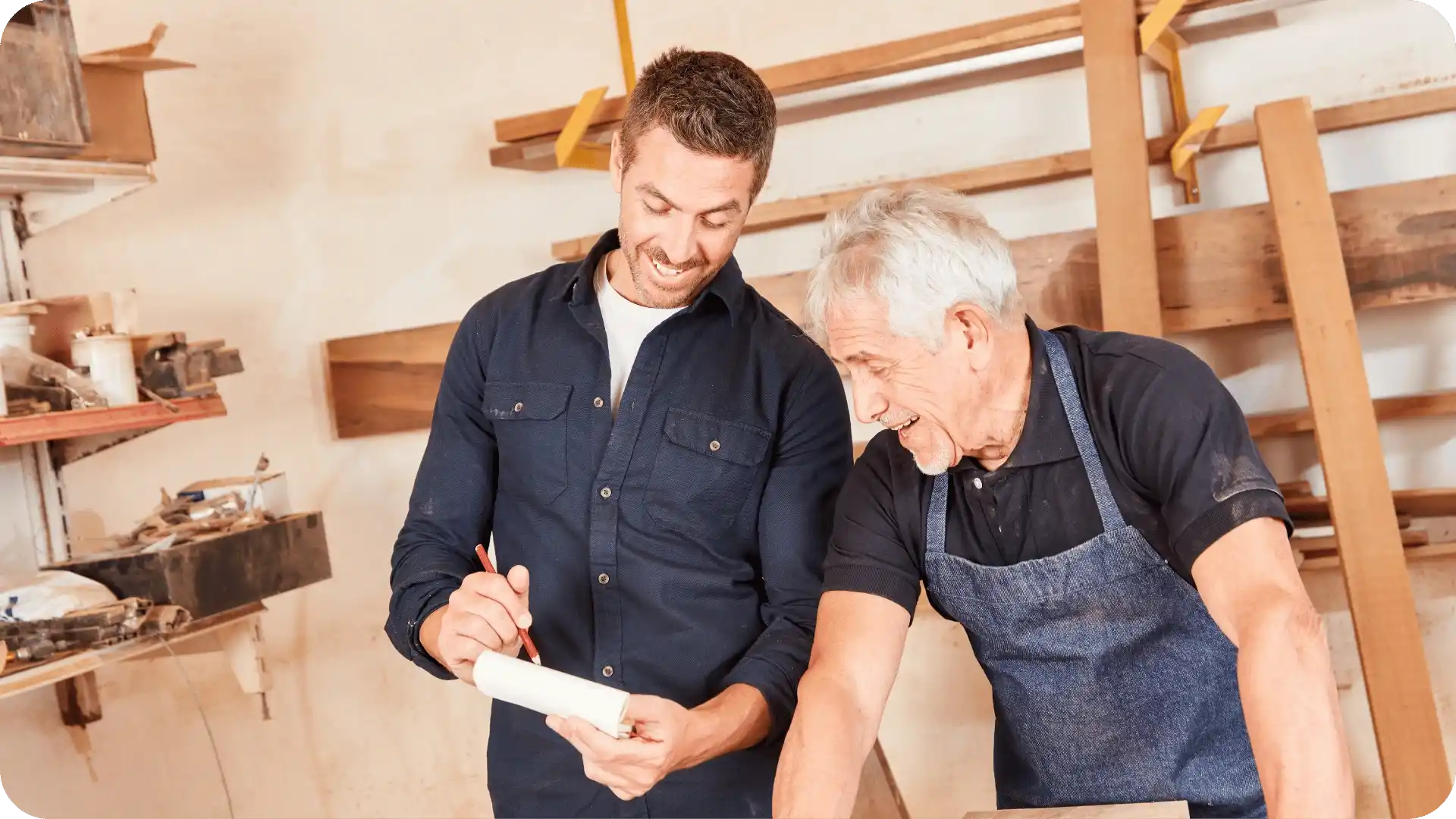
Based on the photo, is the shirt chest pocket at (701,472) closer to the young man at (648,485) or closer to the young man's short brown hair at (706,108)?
the young man at (648,485)

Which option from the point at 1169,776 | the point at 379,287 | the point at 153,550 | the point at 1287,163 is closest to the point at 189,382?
the point at 153,550

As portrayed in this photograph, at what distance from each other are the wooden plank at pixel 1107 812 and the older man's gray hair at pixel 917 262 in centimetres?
62

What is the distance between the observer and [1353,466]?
7.38ft

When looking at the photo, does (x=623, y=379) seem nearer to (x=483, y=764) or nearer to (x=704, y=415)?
(x=704, y=415)

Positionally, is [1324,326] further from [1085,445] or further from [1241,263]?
[1085,445]

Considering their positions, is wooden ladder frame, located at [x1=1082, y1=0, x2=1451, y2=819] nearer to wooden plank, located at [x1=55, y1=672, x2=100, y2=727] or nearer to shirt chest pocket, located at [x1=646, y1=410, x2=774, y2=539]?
shirt chest pocket, located at [x1=646, y1=410, x2=774, y2=539]

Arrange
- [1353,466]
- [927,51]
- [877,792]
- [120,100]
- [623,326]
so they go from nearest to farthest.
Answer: [623,326] < [877,792] < [1353,466] < [927,51] < [120,100]

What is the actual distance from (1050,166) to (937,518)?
47.2 inches

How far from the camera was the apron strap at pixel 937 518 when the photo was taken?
175cm

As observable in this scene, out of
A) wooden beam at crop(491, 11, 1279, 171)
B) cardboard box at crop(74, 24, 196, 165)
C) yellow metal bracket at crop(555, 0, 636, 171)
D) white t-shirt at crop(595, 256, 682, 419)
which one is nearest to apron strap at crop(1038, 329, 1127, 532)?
white t-shirt at crop(595, 256, 682, 419)

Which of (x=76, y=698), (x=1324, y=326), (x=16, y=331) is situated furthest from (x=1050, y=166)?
(x=76, y=698)

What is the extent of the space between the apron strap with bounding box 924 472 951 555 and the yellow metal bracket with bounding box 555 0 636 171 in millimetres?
1357

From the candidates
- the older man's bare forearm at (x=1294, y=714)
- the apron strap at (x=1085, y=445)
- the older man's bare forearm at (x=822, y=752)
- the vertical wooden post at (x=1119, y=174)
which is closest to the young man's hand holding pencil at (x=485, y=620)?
the older man's bare forearm at (x=822, y=752)

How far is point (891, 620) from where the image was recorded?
1.71m
